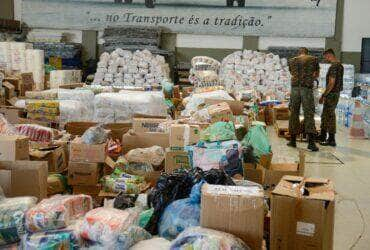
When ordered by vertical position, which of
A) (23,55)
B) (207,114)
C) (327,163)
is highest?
(23,55)

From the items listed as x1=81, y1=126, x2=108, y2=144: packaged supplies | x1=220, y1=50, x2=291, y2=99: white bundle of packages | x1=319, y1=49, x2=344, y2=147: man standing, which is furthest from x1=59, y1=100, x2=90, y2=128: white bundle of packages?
x1=220, y1=50, x2=291, y2=99: white bundle of packages

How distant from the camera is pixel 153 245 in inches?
86.4

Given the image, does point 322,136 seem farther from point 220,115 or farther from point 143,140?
point 143,140

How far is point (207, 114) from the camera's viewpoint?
16.1ft

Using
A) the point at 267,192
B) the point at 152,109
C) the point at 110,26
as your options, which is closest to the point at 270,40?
the point at 110,26

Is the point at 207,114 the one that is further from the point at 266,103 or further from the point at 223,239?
the point at 266,103

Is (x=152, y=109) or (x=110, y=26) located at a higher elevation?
(x=110, y=26)

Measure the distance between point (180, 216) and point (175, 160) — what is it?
66.2 inches

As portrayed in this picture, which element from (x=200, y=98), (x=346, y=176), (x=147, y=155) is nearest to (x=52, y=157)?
(x=147, y=155)

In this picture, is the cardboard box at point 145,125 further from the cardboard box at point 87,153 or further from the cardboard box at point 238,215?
the cardboard box at point 238,215

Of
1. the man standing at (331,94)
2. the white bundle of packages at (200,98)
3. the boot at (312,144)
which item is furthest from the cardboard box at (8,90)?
the man standing at (331,94)

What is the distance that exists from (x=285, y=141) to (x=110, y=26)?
623cm

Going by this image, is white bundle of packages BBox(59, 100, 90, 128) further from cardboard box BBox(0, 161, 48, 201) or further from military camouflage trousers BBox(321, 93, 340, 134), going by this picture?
military camouflage trousers BBox(321, 93, 340, 134)

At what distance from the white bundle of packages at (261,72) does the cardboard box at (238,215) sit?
29.2ft
